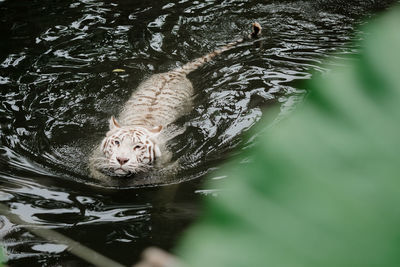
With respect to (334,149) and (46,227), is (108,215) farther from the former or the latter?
(334,149)

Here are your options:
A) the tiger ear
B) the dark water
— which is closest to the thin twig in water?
the dark water

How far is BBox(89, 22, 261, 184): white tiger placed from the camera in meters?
4.54

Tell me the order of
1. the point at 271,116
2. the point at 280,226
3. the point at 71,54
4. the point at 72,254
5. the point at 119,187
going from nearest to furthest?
1. the point at 280,226
2. the point at 72,254
3. the point at 119,187
4. the point at 271,116
5. the point at 71,54

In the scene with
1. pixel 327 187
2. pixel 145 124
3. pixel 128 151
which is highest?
pixel 327 187

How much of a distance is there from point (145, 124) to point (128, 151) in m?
0.82

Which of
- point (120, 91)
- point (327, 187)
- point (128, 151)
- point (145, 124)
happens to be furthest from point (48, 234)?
point (327, 187)

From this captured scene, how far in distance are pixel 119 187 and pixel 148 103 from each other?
1.35m

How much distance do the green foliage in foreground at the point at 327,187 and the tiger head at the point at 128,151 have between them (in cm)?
412

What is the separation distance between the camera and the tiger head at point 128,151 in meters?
4.45

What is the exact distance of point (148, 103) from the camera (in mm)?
5613

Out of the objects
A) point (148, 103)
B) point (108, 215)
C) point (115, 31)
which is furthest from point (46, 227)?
point (115, 31)

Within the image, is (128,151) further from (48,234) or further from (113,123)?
(48,234)

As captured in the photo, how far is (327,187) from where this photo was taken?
37 cm

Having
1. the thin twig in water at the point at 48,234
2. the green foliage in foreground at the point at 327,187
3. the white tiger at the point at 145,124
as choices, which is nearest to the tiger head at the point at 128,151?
the white tiger at the point at 145,124
